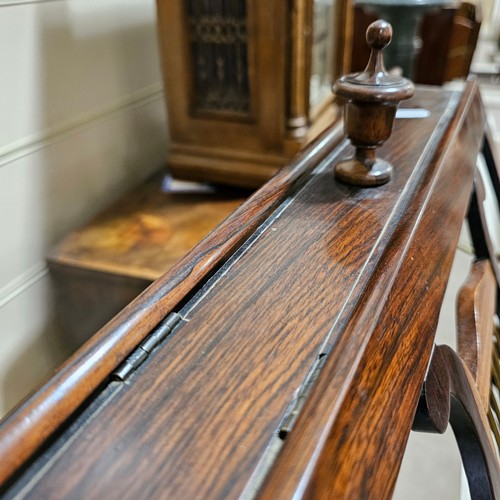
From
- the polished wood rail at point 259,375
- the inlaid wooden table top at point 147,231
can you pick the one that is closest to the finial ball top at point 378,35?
the polished wood rail at point 259,375

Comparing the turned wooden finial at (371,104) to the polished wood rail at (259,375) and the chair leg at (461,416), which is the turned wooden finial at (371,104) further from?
the chair leg at (461,416)

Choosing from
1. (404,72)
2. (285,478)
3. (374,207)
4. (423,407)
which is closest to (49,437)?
(285,478)

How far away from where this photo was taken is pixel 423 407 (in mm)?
383

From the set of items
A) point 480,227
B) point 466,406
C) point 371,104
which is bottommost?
point 480,227

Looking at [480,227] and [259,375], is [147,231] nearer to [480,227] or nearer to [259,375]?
[480,227]

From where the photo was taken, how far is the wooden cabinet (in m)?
1.14

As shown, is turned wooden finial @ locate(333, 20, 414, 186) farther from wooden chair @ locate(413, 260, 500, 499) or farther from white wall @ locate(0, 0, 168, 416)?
white wall @ locate(0, 0, 168, 416)

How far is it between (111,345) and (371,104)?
16.2 inches

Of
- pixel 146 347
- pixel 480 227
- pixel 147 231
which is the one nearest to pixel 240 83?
pixel 147 231

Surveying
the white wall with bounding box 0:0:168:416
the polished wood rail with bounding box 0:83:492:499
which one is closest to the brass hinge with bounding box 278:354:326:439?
the polished wood rail with bounding box 0:83:492:499

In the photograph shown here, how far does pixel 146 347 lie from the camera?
1.28 ft

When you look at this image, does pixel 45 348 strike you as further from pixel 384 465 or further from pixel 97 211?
pixel 384 465

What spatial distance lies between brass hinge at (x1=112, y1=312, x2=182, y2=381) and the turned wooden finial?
0.34 metres

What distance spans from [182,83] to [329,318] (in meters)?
0.98
